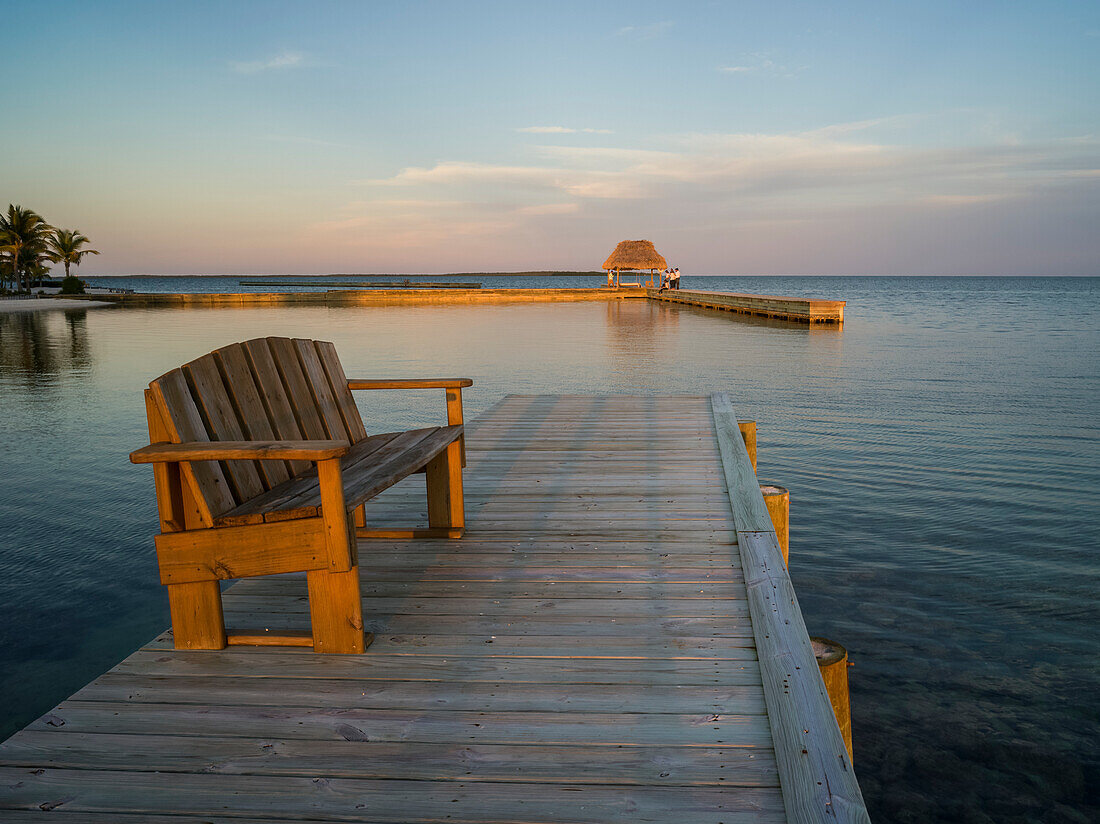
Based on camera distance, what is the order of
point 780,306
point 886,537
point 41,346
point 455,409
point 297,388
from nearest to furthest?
point 297,388 → point 455,409 → point 886,537 → point 41,346 → point 780,306

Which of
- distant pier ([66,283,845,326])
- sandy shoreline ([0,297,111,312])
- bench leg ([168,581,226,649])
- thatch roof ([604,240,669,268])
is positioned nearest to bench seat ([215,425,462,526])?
bench leg ([168,581,226,649])

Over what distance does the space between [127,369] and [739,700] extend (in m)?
16.7

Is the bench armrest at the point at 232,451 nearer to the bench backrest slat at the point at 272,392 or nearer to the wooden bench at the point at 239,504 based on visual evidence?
the wooden bench at the point at 239,504

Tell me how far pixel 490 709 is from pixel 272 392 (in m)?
1.71

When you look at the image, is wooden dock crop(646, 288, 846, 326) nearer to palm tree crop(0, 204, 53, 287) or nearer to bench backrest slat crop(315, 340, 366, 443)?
bench backrest slat crop(315, 340, 366, 443)

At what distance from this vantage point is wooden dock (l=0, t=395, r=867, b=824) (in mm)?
1865

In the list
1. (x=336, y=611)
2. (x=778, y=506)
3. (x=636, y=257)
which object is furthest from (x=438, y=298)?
(x=336, y=611)

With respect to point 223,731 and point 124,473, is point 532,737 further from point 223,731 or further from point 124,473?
point 124,473

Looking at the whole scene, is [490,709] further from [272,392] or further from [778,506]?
[778,506]

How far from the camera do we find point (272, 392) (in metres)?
3.25

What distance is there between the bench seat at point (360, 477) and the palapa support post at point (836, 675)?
1.83 metres

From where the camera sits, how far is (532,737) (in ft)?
6.99

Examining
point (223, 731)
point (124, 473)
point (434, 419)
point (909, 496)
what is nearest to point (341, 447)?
point (223, 731)

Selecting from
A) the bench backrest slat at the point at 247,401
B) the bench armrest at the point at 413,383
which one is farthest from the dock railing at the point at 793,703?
the bench backrest slat at the point at 247,401
